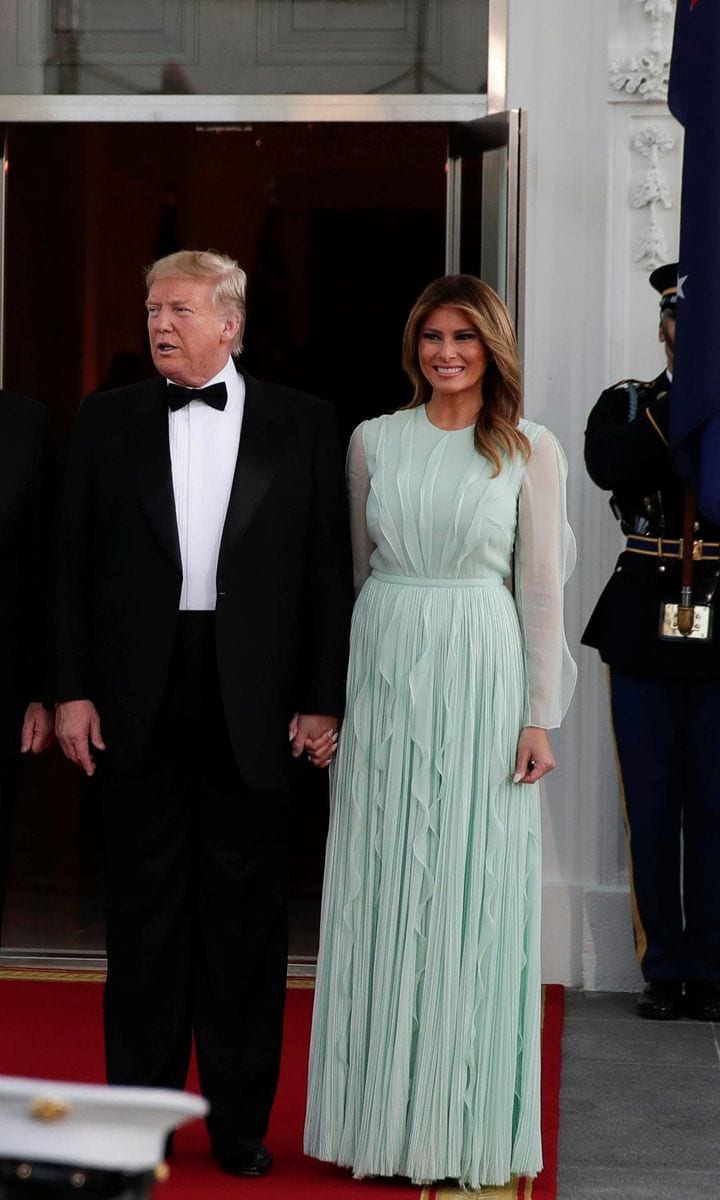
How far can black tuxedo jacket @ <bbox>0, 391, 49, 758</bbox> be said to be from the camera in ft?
10.8

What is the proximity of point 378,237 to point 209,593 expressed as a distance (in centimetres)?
238

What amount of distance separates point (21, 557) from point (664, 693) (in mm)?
1846

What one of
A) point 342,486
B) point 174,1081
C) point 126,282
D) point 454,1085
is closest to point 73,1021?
point 174,1081

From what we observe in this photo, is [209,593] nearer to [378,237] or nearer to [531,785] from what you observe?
[531,785]

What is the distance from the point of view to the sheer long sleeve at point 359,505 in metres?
3.43

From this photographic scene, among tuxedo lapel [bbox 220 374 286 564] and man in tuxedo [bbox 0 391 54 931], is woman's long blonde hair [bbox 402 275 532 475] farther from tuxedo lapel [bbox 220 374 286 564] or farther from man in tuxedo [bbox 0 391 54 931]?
man in tuxedo [bbox 0 391 54 931]

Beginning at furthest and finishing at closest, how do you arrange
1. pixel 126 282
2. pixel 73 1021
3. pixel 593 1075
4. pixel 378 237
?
1. pixel 126 282
2. pixel 378 237
3. pixel 73 1021
4. pixel 593 1075

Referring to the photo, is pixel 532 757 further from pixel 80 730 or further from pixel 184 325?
pixel 184 325

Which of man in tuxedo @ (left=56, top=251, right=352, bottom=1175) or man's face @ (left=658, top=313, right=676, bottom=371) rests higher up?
man's face @ (left=658, top=313, right=676, bottom=371)

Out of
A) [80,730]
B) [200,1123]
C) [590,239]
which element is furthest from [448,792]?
[590,239]

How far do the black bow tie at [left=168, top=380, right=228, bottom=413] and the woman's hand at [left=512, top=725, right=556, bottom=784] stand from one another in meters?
0.82

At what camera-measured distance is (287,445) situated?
3.30 metres

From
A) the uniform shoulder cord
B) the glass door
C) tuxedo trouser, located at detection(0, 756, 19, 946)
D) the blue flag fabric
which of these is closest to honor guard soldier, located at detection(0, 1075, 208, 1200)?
tuxedo trouser, located at detection(0, 756, 19, 946)

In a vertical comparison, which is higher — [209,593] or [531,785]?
[209,593]
